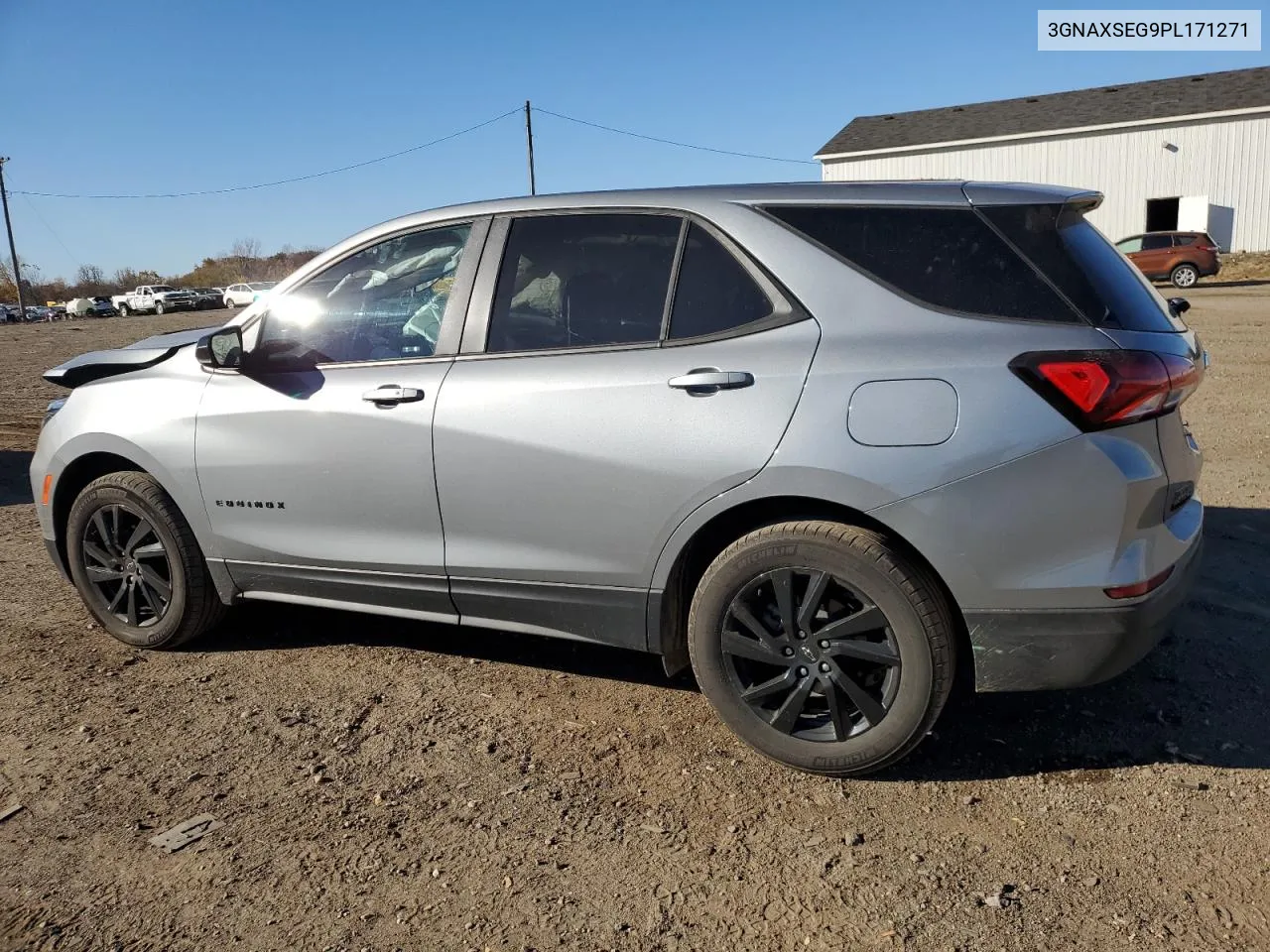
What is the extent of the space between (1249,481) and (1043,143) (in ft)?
115

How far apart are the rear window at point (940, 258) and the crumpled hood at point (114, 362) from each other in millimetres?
2770

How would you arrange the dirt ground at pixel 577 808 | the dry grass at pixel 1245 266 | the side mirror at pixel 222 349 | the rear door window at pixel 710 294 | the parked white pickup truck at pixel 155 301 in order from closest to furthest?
the dirt ground at pixel 577 808 → the rear door window at pixel 710 294 → the side mirror at pixel 222 349 → the dry grass at pixel 1245 266 → the parked white pickup truck at pixel 155 301

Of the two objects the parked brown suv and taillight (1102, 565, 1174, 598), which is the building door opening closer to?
the parked brown suv

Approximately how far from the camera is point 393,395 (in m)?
3.54

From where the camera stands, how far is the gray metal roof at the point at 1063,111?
35094 mm

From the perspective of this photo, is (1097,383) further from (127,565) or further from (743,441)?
(127,565)

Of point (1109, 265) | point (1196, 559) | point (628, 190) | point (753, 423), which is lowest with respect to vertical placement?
point (1196, 559)

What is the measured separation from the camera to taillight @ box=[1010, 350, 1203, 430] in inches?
105

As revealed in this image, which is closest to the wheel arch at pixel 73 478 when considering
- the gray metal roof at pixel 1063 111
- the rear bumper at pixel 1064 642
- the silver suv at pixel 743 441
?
the silver suv at pixel 743 441

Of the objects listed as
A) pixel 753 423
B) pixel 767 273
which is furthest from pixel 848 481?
pixel 767 273

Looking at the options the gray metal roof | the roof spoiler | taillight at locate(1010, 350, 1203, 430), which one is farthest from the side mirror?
the gray metal roof

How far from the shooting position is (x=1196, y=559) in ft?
10.2

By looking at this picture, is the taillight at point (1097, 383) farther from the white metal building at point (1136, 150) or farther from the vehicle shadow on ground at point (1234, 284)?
the white metal building at point (1136, 150)

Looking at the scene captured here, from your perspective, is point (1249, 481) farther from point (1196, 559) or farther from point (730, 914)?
point (730, 914)
